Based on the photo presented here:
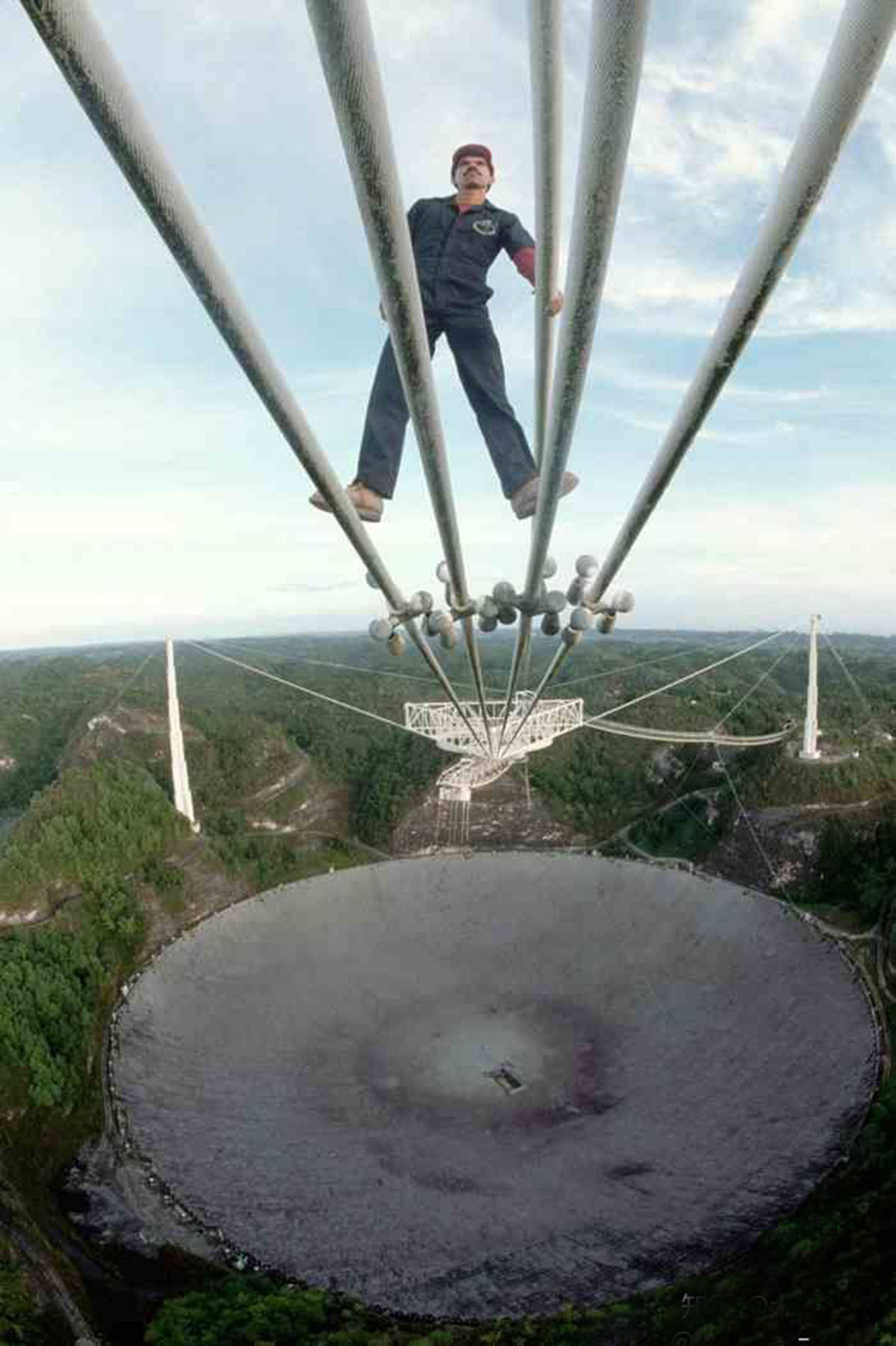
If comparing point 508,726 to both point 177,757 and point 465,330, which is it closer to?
point 177,757

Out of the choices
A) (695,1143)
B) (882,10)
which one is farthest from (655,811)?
(882,10)

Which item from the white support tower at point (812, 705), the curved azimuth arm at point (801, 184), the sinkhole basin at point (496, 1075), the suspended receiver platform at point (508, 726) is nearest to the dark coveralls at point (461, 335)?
the curved azimuth arm at point (801, 184)

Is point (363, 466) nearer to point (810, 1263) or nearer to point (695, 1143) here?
point (810, 1263)

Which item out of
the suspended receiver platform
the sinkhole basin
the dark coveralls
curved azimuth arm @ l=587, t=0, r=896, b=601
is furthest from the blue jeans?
the suspended receiver platform

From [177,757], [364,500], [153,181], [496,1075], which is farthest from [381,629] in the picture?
[177,757]

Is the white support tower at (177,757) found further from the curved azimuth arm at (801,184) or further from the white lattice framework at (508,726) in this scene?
the curved azimuth arm at (801,184)

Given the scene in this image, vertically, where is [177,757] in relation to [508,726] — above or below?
below
